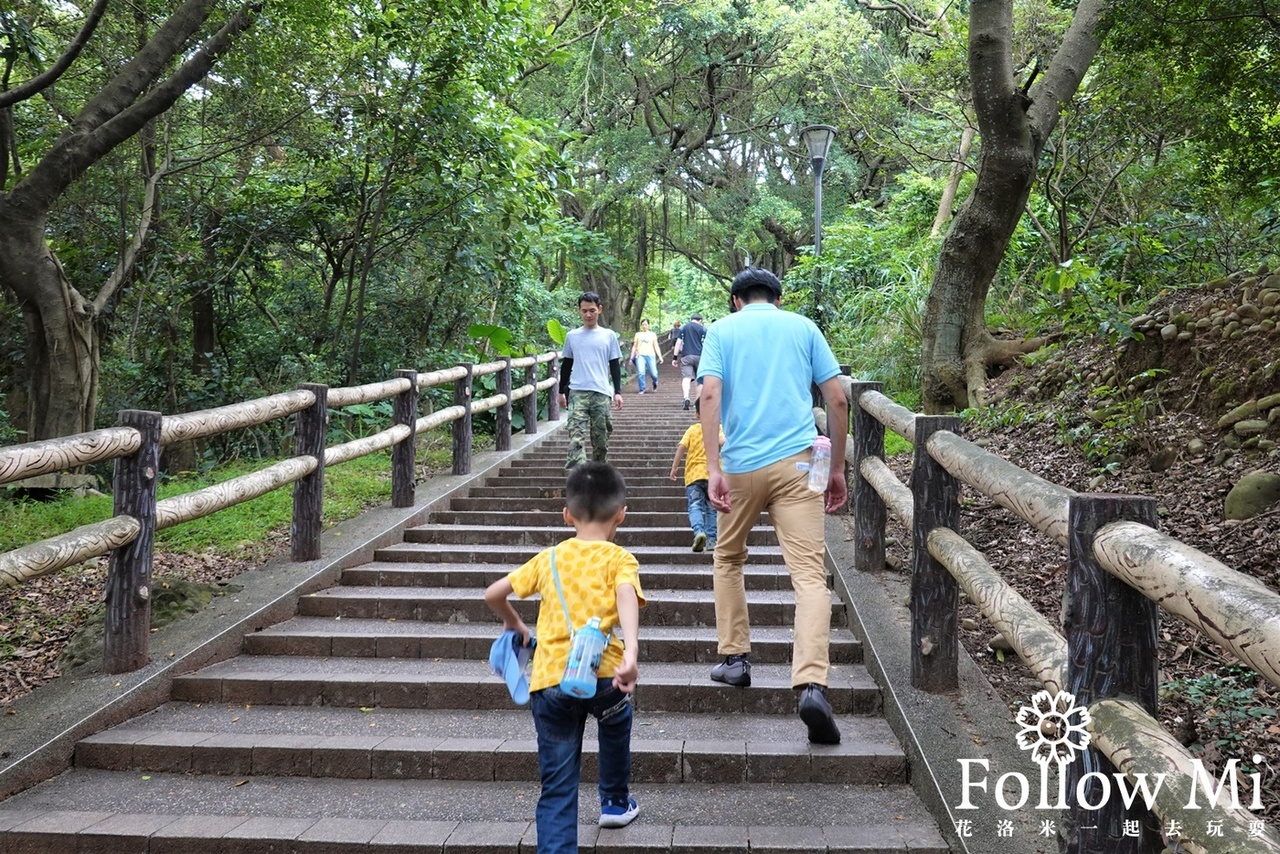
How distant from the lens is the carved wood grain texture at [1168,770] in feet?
5.14

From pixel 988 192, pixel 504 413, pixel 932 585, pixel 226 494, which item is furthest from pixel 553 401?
pixel 932 585

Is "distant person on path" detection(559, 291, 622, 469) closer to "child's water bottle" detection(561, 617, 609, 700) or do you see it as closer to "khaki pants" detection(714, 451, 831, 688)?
"khaki pants" detection(714, 451, 831, 688)

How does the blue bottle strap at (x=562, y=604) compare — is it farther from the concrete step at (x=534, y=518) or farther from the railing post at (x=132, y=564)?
the concrete step at (x=534, y=518)

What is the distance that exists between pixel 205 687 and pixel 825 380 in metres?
3.09

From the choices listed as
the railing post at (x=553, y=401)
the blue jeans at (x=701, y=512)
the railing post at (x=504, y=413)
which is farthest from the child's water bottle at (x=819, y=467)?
the railing post at (x=553, y=401)

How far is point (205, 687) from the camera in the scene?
13.8ft

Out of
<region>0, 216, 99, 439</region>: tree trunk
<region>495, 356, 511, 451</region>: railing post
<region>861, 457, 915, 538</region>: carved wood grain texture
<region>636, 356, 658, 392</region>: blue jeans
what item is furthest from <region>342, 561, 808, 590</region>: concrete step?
<region>636, 356, 658, 392</region>: blue jeans

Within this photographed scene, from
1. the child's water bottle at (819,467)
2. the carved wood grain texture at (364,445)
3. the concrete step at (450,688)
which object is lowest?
the concrete step at (450,688)

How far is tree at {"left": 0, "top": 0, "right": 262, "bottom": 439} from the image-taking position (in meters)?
7.97

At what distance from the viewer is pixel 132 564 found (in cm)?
405

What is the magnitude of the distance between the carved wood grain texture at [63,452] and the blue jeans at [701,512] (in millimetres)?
3122

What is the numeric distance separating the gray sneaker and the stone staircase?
0.06m

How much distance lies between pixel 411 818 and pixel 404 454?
4.03 m

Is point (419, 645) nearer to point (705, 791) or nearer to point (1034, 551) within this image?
point (705, 791)
